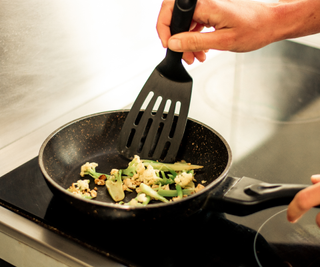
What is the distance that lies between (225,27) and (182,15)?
126mm

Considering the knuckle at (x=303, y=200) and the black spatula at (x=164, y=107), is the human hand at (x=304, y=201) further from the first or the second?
the black spatula at (x=164, y=107)

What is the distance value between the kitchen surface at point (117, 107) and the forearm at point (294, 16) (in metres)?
0.30

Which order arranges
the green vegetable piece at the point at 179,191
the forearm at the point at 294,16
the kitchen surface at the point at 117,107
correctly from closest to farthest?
the kitchen surface at the point at 117,107
the green vegetable piece at the point at 179,191
the forearm at the point at 294,16

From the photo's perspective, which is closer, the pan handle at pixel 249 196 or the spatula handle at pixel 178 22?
the pan handle at pixel 249 196

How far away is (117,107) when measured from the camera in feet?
3.74

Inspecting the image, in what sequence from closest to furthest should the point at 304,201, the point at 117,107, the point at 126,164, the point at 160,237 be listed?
the point at 304,201 → the point at 160,237 → the point at 126,164 → the point at 117,107

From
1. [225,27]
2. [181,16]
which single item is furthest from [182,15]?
[225,27]

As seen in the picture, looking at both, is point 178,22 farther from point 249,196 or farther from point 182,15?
point 249,196

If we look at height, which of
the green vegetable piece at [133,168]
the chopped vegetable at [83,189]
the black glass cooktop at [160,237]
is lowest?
the black glass cooktop at [160,237]

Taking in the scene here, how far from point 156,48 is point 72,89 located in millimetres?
462

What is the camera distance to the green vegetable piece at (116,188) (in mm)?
713

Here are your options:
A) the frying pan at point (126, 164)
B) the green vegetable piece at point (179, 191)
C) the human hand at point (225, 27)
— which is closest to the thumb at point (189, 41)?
the human hand at point (225, 27)

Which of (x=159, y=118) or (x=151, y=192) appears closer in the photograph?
(x=151, y=192)

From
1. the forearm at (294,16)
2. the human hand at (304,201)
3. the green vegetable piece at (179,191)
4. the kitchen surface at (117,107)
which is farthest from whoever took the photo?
the forearm at (294,16)
